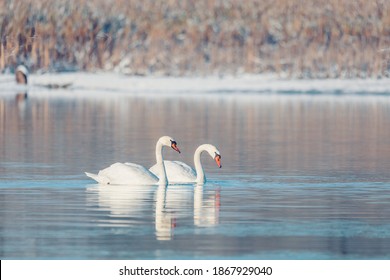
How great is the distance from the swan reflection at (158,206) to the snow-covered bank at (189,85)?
1066 inches

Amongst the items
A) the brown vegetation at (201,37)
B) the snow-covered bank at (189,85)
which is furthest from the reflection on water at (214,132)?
the brown vegetation at (201,37)

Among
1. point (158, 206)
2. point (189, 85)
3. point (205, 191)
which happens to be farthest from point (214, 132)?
point (189, 85)

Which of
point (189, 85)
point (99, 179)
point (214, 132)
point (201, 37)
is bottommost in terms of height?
point (99, 179)

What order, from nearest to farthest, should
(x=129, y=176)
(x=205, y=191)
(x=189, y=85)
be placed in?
(x=205, y=191) → (x=129, y=176) → (x=189, y=85)

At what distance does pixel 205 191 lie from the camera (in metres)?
16.1

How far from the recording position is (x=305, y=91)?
4353 cm

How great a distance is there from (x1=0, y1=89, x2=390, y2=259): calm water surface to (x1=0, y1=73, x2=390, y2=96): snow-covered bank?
12.0 metres

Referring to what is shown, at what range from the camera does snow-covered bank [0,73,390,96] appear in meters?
43.4

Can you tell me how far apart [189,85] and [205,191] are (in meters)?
29.2

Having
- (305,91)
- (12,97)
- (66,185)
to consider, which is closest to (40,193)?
(66,185)

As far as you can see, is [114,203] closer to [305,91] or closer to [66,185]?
[66,185]

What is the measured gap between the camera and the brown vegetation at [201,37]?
46.6 meters

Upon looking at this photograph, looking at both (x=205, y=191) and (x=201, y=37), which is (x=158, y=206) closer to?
(x=205, y=191)

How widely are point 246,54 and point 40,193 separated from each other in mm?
32302
